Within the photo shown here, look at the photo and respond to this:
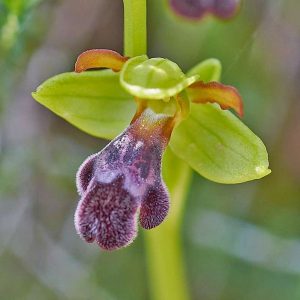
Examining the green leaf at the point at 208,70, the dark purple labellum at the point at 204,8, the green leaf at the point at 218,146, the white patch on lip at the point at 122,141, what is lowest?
the green leaf at the point at 218,146

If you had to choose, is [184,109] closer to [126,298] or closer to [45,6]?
[45,6]

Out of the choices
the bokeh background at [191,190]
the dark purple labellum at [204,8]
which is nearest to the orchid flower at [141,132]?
the dark purple labellum at [204,8]

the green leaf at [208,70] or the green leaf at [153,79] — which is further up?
the green leaf at [153,79]

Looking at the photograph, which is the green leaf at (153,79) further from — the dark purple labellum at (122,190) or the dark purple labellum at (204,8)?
the dark purple labellum at (204,8)

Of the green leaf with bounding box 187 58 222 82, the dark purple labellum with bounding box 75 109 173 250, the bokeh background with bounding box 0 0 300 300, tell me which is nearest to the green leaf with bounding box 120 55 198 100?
the dark purple labellum with bounding box 75 109 173 250

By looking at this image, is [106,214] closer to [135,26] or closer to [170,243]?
[135,26]

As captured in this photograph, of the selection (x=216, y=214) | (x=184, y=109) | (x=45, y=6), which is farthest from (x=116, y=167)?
(x=216, y=214)

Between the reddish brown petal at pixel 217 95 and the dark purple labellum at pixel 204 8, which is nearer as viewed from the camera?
the reddish brown petal at pixel 217 95
